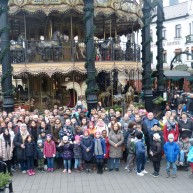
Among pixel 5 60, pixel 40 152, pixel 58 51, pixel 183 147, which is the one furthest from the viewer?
pixel 58 51

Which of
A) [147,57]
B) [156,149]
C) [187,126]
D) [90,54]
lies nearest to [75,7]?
[90,54]

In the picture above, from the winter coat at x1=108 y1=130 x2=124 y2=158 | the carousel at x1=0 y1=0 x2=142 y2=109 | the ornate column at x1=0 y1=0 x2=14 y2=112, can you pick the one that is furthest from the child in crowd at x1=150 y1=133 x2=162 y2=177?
the carousel at x1=0 y1=0 x2=142 y2=109

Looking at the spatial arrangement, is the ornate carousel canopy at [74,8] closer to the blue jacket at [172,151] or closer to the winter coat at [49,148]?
the winter coat at [49,148]

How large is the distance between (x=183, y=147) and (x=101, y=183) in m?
2.96

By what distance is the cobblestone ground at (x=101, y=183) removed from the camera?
8.45 metres

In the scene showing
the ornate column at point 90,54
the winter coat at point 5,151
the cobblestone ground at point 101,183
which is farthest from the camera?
the ornate column at point 90,54

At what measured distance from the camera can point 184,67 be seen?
35.0 meters

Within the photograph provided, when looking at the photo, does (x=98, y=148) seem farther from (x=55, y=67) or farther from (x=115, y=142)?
(x=55, y=67)

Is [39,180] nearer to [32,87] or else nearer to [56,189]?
[56,189]

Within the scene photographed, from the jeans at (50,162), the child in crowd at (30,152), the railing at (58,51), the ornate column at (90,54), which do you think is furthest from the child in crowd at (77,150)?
the railing at (58,51)

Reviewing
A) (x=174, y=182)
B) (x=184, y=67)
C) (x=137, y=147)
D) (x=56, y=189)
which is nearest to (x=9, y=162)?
(x=56, y=189)

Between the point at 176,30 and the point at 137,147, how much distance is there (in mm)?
36286

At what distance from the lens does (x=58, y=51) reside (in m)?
18.4

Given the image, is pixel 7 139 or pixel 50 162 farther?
pixel 50 162
